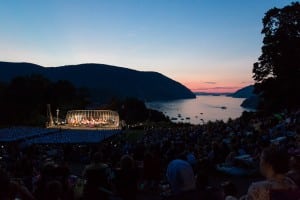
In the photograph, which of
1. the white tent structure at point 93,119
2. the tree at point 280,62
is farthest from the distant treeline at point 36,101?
the tree at point 280,62

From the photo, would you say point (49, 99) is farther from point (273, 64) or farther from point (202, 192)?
point (202, 192)

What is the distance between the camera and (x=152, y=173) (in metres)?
11.2

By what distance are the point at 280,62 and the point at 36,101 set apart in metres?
40.1

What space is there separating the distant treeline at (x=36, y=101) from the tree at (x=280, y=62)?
26.5 meters

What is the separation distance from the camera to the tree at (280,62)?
3581 centimetres

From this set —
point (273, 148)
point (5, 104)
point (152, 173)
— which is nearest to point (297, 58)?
point (152, 173)

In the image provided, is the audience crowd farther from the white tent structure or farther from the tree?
the white tent structure

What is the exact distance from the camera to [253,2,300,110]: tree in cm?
3581

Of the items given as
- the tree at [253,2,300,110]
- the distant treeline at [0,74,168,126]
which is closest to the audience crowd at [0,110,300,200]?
the tree at [253,2,300,110]

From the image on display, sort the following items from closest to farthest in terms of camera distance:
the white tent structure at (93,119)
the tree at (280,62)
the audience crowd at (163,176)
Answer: the audience crowd at (163,176)
the tree at (280,62)
the white tent structure at (93,119)

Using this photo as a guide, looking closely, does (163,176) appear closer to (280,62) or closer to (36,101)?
(280,62)

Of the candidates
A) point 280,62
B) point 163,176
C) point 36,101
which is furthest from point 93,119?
point 163,176

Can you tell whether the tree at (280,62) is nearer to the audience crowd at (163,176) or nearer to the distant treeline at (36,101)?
the audience crowd at (163,176)

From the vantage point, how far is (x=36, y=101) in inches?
2569
